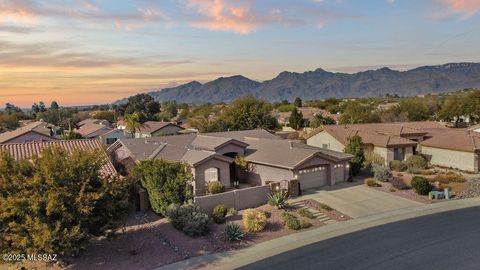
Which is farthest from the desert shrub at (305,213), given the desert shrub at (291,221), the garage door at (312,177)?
the garage door at (312,177)

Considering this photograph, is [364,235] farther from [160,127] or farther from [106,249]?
[160,127]

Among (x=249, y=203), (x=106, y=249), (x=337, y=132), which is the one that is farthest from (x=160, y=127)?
(x=106, y=249)

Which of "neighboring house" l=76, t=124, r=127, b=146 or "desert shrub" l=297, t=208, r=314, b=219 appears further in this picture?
"neighboring house" l=76, t=124, r=127, b=146

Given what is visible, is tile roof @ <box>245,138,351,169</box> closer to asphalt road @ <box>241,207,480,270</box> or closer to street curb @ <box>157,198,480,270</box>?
street curb @ <box>157,198,480,270</box>

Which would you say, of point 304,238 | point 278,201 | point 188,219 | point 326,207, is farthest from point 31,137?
point 304,238

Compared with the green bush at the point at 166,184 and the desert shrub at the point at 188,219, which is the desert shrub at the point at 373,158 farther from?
the desert shrub at the point at 188,219


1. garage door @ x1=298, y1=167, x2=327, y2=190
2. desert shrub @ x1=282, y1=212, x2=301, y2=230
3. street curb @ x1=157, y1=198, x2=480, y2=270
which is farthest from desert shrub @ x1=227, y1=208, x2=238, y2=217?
garage door @ x1=298, y1=167, x2=327, y2=190
